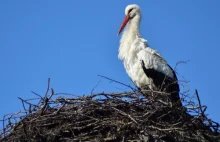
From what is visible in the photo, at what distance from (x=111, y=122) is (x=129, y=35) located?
Answer: 2.57 metres

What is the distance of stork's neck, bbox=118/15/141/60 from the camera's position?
8.19 meters

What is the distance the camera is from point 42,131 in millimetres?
6000

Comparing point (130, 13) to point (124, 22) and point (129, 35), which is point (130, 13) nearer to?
point (124, 22)

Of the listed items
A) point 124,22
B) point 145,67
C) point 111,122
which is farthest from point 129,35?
point 111,122

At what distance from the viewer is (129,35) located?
27.5ft

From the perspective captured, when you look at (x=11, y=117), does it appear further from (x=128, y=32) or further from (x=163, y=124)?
(x=128, y=32)

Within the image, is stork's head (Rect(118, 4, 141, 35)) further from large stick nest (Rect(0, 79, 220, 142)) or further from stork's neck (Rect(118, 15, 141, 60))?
large stick nest (Rect(0, 79, 220, 142))

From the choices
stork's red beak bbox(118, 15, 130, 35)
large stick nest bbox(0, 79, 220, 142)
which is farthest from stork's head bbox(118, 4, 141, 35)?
large stick nest bbox(0, 79, 220, 142)

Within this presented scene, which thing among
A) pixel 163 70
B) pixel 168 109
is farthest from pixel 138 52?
pixel 168 109

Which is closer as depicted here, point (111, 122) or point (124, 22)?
point (111, 122)

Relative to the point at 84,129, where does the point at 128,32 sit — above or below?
above

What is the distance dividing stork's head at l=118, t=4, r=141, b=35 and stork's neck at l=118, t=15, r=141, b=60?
5cm

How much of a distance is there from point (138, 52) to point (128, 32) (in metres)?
A: 0.56

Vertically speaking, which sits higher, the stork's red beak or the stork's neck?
the stork's red beak
